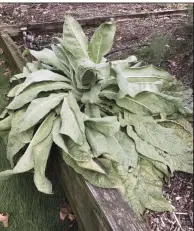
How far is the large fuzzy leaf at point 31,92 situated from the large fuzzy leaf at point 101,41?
11.4 inches

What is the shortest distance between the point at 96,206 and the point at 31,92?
2.74 feet

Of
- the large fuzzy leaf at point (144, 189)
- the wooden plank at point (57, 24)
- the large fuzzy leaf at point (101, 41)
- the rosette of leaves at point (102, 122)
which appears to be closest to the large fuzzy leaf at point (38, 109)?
the rosette of leaves at point (102, 122)

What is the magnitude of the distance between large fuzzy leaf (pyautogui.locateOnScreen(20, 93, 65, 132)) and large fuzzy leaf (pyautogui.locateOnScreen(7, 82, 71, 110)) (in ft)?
0.23

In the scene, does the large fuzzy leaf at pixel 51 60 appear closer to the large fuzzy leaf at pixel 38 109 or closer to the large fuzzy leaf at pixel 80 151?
the large fuzzy leaf at pixel 38 109

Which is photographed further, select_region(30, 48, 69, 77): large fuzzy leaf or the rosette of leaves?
select_region(30, 48, 69, 77): large fuzzy leaf

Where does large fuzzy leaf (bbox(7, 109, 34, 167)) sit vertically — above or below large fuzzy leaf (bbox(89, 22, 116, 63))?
below

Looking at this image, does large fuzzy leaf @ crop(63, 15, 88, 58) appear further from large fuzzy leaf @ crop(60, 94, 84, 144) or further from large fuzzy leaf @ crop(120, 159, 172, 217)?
large fuzzy leaf @ crop(120, 159, 172, 217)

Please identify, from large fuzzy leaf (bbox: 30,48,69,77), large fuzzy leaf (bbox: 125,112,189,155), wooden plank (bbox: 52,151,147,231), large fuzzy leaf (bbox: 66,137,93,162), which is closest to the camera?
wooden plank (bbox: 52,151,147,231)

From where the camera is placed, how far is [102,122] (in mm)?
2232

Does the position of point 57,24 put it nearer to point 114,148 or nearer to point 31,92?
point 31,92

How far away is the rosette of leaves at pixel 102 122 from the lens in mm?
2148

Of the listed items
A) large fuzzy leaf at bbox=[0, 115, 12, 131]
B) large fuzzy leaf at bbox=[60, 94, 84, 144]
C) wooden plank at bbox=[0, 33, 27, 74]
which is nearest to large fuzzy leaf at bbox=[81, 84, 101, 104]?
large fuzzy leaf at bbox=[60, 94, 84, 144]

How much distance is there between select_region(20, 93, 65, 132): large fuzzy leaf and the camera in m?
2.30

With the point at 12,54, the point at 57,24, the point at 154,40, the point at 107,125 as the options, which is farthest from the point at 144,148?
the point at 57,24
